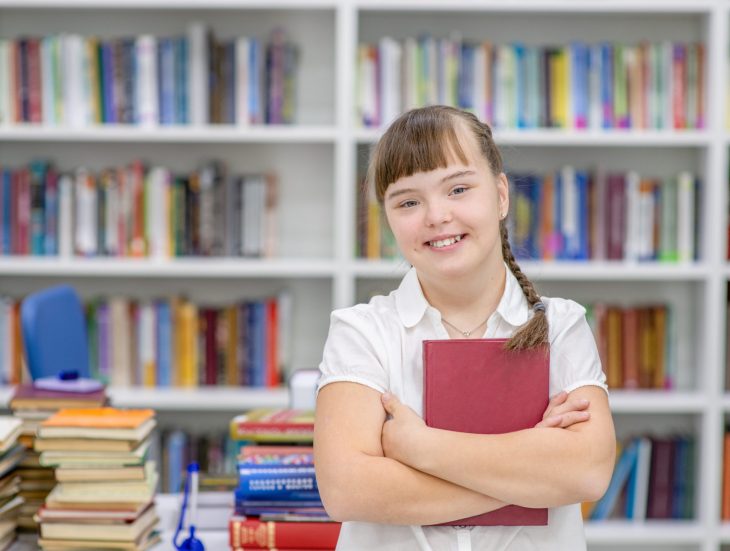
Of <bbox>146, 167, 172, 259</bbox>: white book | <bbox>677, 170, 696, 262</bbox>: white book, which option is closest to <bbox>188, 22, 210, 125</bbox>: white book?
<bbox>146, 167, 172, 259</bbox>: white book

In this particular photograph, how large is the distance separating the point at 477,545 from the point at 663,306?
2.13 m

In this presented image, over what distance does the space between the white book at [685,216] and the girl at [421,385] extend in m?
1.90

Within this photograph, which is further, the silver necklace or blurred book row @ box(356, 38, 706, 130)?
blurred book row @ box(356, 38, 706, 130)

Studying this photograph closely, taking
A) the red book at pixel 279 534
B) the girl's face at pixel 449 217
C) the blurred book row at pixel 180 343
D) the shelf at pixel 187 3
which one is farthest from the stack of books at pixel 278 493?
the shelf at pixel 187 3

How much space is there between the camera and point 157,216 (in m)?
3.17

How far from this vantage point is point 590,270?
3.10 m

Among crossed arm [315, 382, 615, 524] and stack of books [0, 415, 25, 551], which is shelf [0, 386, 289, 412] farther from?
crossed arm [315, 382, 615, 524]

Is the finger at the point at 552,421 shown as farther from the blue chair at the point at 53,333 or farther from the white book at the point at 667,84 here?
the white book at the point at 667,84

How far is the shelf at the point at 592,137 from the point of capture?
121 inches

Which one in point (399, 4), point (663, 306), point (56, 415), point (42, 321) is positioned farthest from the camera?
point (663, 306)

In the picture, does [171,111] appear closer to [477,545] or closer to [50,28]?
[50,28]

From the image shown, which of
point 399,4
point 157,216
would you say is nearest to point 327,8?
point 399,4

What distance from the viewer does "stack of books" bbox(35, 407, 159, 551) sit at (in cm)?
161

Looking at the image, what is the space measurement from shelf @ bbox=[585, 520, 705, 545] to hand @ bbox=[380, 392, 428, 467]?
199 centimetres
